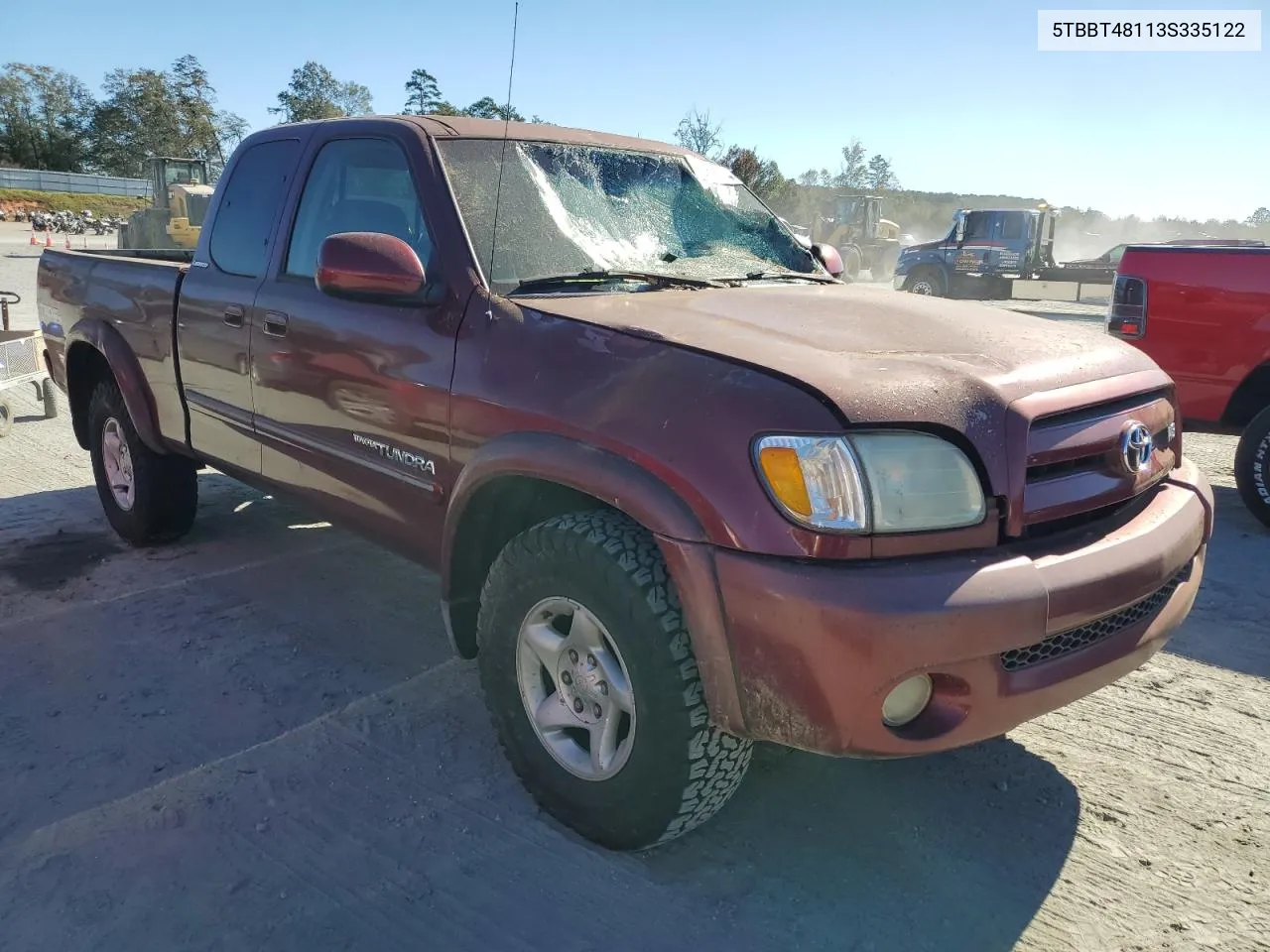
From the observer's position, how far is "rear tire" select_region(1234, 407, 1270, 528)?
5211 mm

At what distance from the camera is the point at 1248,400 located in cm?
545

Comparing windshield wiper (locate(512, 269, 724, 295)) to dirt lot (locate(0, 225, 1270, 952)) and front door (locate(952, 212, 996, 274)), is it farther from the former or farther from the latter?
front door (locate(952, 212, 996, 274))

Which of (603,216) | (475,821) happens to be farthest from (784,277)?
(475,821)

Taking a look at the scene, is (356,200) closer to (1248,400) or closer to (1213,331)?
(1213,331)

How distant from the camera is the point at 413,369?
2975mm

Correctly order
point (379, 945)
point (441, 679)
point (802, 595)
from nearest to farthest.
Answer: point (802, 595) < point (379, 945) < point (441, 679)

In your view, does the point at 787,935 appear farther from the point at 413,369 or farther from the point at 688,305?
the point at 413,369

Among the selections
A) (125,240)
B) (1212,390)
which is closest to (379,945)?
(1212,390)

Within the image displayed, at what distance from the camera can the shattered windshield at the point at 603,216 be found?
3.03m

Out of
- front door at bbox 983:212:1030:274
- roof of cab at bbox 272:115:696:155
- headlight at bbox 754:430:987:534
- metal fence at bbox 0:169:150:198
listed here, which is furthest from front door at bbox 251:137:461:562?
metal fence at bbox 0:169:150:198

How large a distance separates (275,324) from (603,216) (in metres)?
1.31

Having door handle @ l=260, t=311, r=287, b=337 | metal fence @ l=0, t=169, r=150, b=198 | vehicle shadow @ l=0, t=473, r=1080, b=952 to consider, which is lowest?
vehicle shadow @ l=0, t=473, r=1080, b=952

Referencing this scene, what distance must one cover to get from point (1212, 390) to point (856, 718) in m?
4.51

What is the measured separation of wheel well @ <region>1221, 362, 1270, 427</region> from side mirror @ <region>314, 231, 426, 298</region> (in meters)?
4.79
